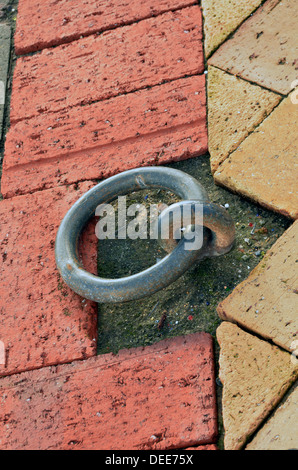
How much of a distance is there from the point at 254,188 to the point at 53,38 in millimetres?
1502

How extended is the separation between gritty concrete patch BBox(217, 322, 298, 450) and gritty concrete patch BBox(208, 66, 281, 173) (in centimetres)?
73

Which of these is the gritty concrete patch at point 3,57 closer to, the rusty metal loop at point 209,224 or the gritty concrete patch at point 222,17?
the gritty concrete patch at point 222,17

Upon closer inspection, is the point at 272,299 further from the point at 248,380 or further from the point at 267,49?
the point at 267,49

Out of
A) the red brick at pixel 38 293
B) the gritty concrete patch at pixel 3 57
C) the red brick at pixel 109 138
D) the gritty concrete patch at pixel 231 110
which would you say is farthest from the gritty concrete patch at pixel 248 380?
the gritty concrete patch at pixel 3 57

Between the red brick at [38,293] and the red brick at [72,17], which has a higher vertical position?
the red brick at [72,17]

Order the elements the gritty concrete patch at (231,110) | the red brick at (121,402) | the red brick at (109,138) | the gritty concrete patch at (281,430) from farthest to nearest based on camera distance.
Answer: the red brick at (109,138), the gritty concrete patch at (231,110), the red brick at (121,402), the gritty concrete patch at (281,430)

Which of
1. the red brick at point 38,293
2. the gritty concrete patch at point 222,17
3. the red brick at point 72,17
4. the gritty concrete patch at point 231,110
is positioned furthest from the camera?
the red brick at point 72,17

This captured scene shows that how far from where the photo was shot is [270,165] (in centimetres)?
197

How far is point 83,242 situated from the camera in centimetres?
208

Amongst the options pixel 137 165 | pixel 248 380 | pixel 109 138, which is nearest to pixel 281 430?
pixel 248 380

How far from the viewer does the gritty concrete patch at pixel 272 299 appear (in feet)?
5.33

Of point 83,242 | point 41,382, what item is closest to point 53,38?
point 83,242

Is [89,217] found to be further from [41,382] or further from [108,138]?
[41,382]

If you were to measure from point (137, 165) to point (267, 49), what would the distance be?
0.76 meters
